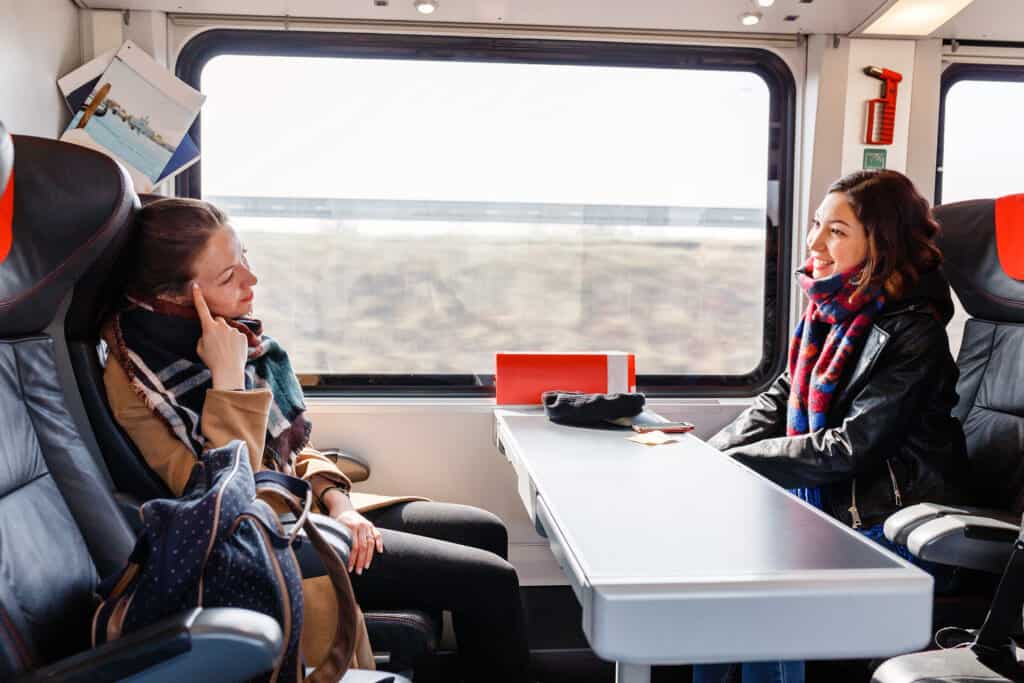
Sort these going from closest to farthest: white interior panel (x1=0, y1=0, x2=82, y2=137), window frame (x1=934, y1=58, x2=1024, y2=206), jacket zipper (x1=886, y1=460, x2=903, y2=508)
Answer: jacket zipper (x1=886, y1=460, x2=903, y2=508), white interior panel (x1=0, y1=0, x2=82, y2=137), window frame (x1=934, y1=58, x2=1024, y2=206)

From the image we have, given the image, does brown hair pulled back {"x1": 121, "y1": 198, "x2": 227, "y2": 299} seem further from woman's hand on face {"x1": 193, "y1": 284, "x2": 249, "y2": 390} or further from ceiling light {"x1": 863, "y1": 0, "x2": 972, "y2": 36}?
ceiling light {"x1": 863, "y1": 0, "x2": 972, "y2": 36}

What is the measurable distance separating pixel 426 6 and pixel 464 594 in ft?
5.81

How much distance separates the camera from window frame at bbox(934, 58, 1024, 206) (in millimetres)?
2879

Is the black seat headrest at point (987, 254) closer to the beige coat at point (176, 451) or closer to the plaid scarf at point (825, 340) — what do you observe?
the plaid scarf at point (825, 340)

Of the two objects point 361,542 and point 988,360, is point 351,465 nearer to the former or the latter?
point 361,542

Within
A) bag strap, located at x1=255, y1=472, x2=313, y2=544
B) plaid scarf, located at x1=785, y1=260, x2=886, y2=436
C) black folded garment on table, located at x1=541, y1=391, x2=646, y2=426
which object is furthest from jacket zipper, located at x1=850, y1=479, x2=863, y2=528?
bag strap, located at x1=255, y1=472, x2=313, y2=544

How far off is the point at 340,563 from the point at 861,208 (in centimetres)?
160

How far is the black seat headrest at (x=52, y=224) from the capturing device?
1.23 m

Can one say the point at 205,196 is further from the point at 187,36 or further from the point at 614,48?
the point at 614,48

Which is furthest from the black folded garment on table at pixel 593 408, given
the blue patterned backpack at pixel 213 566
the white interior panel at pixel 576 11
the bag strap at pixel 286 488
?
the white interior panel at pixel 576 11

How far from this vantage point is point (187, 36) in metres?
2.64

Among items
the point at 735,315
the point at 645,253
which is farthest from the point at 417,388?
the point at 735,315

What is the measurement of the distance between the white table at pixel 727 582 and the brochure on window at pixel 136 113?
1880mm

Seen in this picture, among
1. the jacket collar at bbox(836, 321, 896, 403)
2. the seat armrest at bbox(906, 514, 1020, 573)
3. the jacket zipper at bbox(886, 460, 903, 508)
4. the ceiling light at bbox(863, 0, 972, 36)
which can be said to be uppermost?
the ceiling light at bbox(863, 0, 972, 36)
